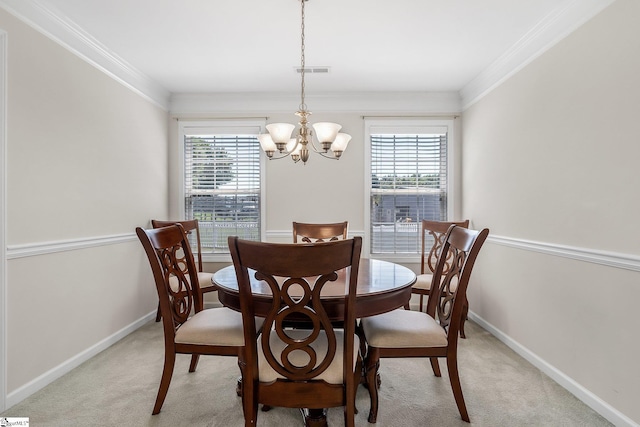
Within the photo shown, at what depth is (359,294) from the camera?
1.57m

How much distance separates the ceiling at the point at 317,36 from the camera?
2227 mm

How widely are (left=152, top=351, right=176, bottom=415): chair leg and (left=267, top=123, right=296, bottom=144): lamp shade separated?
1.38 metres

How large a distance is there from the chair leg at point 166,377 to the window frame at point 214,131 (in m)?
2.11

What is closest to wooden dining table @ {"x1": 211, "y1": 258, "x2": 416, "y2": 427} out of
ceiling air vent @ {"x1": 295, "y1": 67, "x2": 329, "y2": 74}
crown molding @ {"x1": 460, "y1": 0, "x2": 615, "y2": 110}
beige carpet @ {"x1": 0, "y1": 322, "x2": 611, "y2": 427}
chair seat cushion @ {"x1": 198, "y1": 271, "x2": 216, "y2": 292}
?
beige carpet @ {"x1": 0, "y1": 322, "x2": 611, "y2": 427}

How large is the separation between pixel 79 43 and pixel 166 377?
246 centimetres

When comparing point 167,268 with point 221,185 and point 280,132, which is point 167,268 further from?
point 221,185

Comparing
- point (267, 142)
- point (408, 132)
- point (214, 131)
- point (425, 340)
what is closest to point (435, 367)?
point (425, 340)

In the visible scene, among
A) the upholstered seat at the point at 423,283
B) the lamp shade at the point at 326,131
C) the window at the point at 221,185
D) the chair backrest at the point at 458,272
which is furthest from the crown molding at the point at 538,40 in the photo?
the window at the point at 221,185

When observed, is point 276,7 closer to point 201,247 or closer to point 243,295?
point 243,295

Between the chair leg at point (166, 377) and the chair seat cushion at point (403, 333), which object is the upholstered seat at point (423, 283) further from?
the chair leg at point (166, 377)

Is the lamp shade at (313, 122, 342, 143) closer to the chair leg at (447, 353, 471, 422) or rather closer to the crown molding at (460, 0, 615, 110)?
the chair leg at (447, 353, 471, 422)

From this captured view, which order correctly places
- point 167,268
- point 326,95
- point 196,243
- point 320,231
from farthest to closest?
point 196,243
point 326,95
point 320,231
point 167,268

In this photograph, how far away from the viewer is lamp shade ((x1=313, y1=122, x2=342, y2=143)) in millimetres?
2174

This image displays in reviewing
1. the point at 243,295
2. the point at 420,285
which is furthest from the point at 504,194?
the point at 243,295
